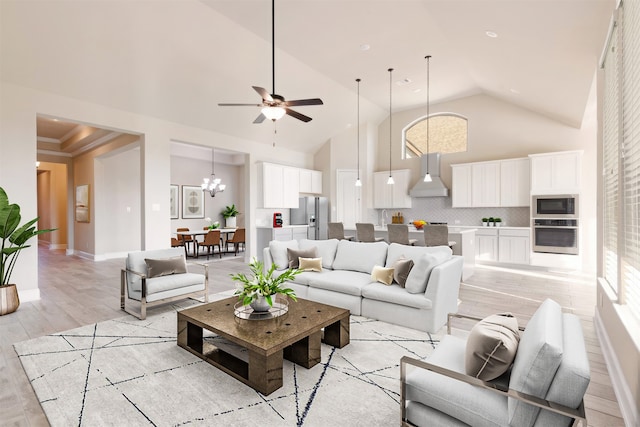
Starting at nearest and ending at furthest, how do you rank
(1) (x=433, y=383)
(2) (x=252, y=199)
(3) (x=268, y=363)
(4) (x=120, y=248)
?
(1) (x=433, y=383) → (3) (x=268, y=363) → (2) (x=252, y=199) → (4) (x=120, y=248)

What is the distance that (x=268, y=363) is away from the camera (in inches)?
88.0

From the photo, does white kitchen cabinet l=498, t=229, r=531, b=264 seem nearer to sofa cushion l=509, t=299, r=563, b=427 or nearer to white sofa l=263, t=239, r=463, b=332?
white sofa l=263, t=239, r=463, b=332

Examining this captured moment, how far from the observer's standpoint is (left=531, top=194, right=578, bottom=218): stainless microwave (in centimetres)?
647

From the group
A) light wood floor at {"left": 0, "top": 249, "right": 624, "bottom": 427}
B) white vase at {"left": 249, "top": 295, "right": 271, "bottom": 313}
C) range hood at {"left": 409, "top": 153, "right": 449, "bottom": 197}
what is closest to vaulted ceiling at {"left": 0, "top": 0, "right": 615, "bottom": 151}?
range hood at {"left": 409, "top": 153, "right": 449, "bottom": 197}

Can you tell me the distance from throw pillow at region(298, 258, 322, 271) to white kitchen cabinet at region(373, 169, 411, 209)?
203 inches

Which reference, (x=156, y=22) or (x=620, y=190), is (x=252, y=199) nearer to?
(x=156, y=22)

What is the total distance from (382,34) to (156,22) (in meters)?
3.41

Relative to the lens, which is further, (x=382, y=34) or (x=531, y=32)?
(x=382, y=34)

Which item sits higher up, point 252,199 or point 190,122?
point 190,122

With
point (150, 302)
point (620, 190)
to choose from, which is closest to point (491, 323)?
point (620, 190)

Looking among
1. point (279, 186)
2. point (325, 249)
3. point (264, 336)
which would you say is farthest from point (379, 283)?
point (279, 186)

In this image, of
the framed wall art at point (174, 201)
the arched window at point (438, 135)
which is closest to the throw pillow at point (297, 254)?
the arched window at point (438, 135)

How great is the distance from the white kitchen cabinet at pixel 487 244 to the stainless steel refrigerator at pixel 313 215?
13.4 feet

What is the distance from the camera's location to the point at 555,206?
660 centimetres
